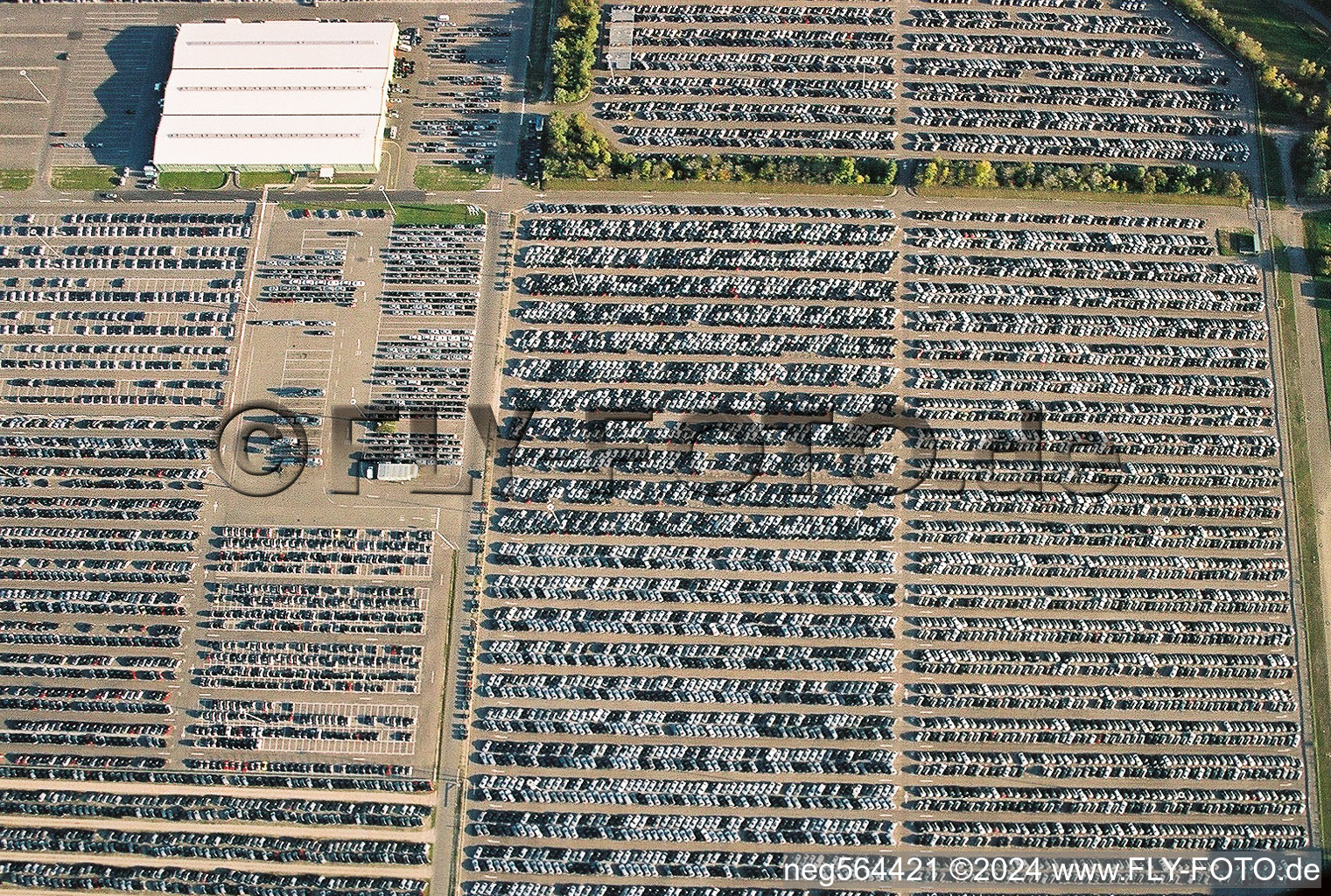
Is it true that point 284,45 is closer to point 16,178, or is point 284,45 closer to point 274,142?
point 274,142

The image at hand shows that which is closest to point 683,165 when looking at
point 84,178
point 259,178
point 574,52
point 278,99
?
point 574,52

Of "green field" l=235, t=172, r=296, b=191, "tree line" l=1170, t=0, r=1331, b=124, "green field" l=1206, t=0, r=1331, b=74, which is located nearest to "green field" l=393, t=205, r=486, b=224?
"green field" l=235, t=172, r=296, b=191

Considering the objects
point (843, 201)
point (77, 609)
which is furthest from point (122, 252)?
point (843, 201)

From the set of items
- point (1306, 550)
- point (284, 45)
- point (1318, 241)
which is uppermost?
point (284, 45)

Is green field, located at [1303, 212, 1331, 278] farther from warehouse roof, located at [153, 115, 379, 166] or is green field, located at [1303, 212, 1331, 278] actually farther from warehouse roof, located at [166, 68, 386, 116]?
warehouse roof, located at [166, 68, 386, 116]

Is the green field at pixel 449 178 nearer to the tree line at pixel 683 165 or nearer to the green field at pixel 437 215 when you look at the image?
the green field at pixel 437 215

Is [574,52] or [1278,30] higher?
[1278,30]
